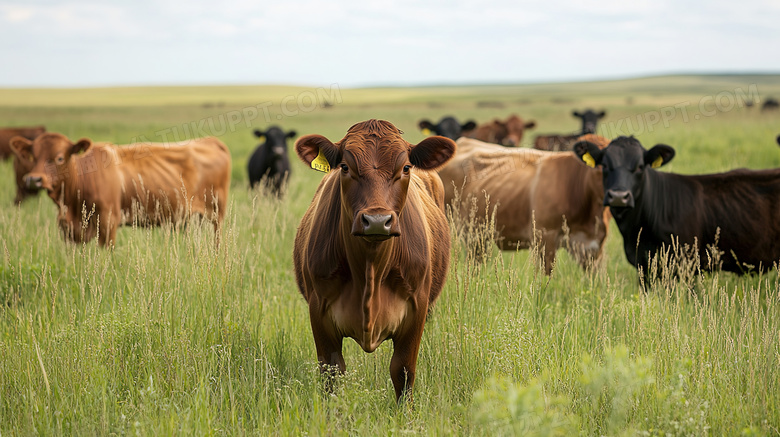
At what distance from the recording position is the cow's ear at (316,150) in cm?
342

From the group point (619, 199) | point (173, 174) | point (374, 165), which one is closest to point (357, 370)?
point (374, 165)

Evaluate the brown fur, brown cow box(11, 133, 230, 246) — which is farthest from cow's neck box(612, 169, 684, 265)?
the brown fur

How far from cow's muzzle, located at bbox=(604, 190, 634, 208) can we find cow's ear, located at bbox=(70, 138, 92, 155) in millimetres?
6176

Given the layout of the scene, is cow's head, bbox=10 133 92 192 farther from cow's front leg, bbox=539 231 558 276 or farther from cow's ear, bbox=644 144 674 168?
cow's ear, bbox=644 144 674 168

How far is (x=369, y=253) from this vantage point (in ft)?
10.9

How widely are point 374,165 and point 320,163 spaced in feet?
1.62

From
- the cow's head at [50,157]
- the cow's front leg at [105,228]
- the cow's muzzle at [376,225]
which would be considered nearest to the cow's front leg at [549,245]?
the cow's muzzle at [376,225]

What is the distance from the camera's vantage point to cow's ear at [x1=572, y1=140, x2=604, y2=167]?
6223 mm

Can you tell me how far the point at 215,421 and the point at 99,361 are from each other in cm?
104

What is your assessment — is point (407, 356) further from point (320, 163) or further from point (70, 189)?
point (70, 189)

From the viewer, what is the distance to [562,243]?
685 centimetres

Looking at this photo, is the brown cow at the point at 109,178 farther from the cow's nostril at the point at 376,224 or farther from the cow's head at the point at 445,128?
the cow's head at the point at 445,128

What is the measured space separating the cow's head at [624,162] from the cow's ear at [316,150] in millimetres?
3311

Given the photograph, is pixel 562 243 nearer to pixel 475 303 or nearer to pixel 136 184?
pixel 475 303
